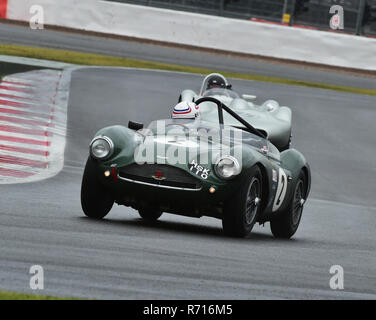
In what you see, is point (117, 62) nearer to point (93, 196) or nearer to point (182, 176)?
point (93, 196)

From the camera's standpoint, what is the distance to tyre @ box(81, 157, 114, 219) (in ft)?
27.0

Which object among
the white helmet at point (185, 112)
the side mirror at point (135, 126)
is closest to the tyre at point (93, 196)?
the side mirror at point (135, 126)

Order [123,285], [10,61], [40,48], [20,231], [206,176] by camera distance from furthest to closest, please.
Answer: [40,48], [10,61], [206,176], [20,231], [123,285]

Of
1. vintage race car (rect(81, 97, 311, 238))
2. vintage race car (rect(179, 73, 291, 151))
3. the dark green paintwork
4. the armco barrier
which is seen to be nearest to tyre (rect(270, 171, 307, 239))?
vintage race car (rect(81, 97, 311, 238))

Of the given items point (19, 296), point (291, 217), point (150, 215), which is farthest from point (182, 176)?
point (19, 296)

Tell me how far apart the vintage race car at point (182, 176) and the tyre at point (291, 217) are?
0.59 meters

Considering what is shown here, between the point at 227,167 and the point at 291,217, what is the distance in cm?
165

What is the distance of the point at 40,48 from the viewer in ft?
85.6

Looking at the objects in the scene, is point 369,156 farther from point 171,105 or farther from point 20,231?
point 20,231

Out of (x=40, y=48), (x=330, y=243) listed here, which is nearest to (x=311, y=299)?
A: (x=330, y=243)

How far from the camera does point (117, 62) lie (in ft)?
84.5

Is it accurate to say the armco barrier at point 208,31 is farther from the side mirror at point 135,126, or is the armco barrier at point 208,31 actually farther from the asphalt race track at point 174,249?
the side mirror at point 135,126

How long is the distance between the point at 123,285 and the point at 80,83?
15.6m

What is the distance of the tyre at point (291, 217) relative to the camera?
9305 millimetres
